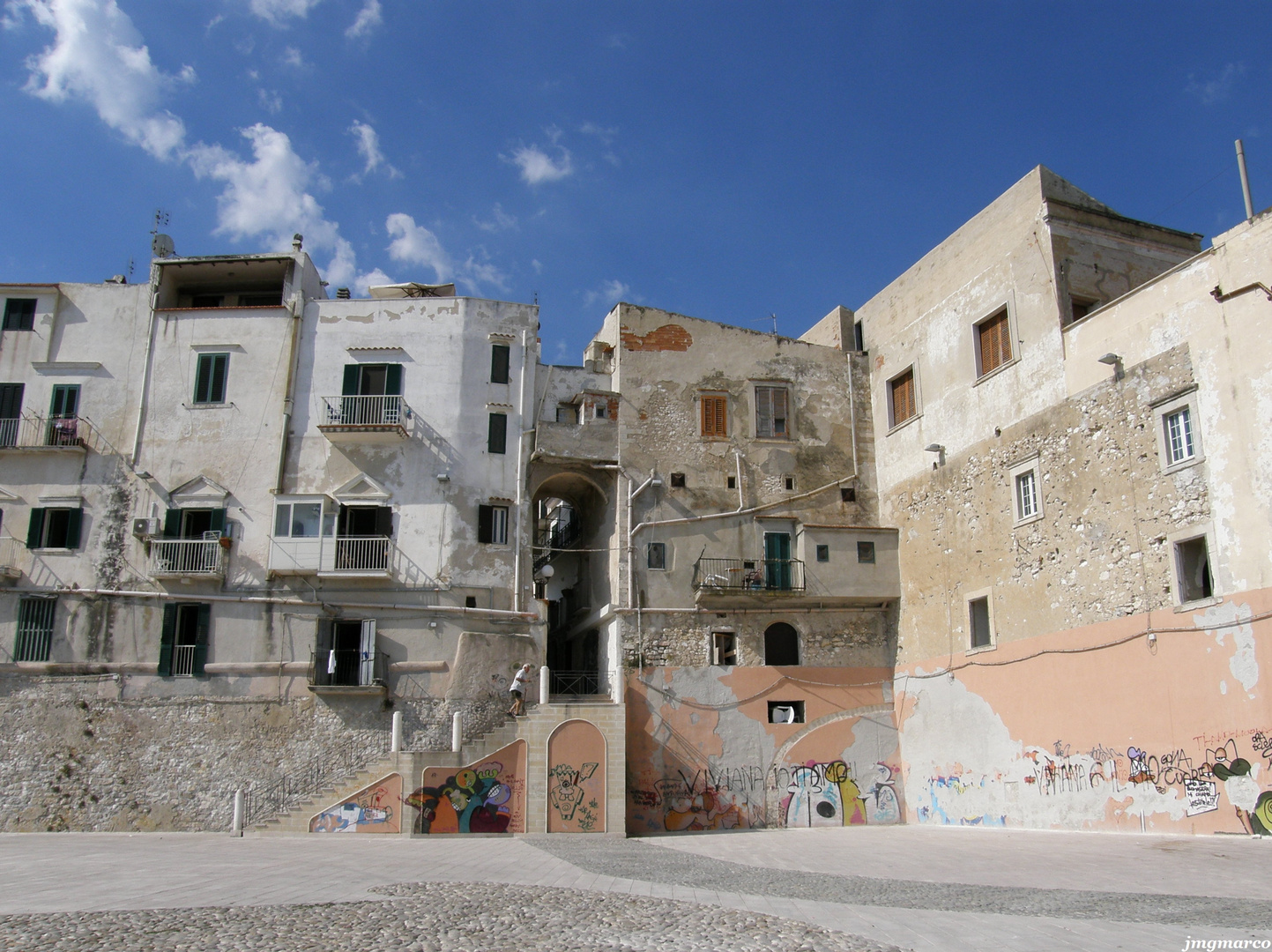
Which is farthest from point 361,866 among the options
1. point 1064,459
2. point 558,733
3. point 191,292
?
point 191,292

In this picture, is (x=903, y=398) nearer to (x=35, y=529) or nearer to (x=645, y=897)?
(x=645, y=897)

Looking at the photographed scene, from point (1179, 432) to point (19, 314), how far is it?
105 feet

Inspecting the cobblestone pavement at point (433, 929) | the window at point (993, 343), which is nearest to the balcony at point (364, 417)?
the window at point (993, 343)

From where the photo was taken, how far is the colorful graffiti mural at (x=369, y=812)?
2484 cm

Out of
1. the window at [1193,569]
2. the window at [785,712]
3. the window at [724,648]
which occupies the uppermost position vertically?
the window at [1193,569]

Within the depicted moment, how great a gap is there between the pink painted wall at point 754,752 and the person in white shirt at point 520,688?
287cm

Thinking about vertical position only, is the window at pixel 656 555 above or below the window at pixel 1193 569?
above

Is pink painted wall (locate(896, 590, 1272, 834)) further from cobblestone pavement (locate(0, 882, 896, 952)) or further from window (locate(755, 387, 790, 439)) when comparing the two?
cobblestone pavement (locate(0, 882, 896, 952))

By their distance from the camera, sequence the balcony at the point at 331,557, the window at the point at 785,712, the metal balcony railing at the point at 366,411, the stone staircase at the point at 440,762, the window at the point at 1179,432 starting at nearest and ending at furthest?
1. the window at the point at 1179,432
2. the stone staircase at the point at 440,762
3. the balcony at the point at 331,557
4. the window at the point at 785,712
5. the metal balcony railing at the point at 366,411

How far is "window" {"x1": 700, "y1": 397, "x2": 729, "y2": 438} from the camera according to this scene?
31.6 meters

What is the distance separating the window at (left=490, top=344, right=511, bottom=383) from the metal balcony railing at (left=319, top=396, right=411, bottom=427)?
2.89 metres

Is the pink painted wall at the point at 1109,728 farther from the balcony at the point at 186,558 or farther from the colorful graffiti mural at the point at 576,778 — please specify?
the balcony at the point at 186,558

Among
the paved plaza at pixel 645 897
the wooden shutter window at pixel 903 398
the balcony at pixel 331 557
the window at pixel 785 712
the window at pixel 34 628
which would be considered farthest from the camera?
the wooden shutter window at pixel 903 398

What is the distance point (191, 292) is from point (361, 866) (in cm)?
2264
